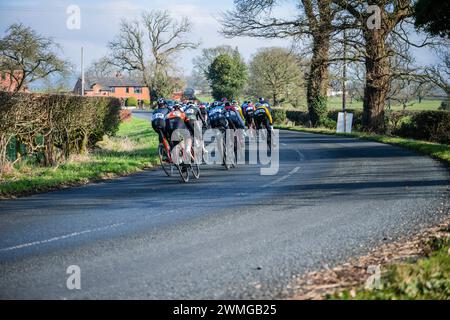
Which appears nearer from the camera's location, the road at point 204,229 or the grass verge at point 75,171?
the road at point 204,229

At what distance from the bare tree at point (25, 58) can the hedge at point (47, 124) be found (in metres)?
28.3

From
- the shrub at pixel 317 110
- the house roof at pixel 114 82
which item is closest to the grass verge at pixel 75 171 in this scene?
the shrub at pixel 317 110

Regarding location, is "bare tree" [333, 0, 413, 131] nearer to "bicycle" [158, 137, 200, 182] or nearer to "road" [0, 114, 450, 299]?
"road" [0, 114, 450, 299]

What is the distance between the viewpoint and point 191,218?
8258 millimetres

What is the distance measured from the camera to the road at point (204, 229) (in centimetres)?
517

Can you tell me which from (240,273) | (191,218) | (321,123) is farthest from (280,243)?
(321,123)

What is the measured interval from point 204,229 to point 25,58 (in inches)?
1691

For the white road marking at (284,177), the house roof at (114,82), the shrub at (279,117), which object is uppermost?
the house roof at (114,82)

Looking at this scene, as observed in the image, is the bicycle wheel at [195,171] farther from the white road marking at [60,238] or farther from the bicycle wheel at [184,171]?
the white road marking at [60,238]

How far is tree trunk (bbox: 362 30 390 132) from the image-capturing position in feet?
96.1

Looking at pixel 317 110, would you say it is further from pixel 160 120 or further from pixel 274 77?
pixel 274 77

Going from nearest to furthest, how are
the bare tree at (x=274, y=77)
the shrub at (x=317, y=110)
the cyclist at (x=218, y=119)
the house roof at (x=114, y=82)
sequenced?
the cyclist at (x=218, y=119) < the shrub at (x=317, y=110) < the bare tree at (x=274, y=77) < the house roof at (x=114, y=82)

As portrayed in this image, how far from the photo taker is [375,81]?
3038 centimetres

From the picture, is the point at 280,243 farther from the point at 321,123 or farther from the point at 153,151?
the point at 321,123
